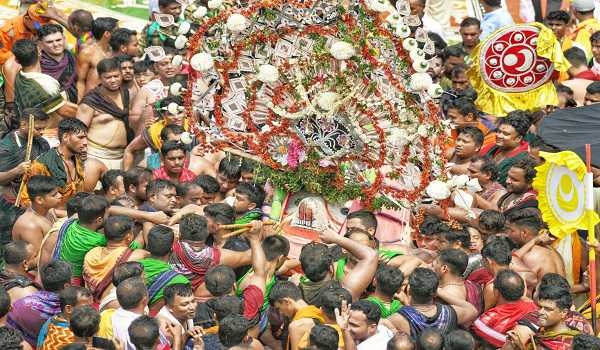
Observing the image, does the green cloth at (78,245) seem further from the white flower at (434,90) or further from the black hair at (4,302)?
the white flower at (434,90)

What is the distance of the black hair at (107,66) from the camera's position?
12.5 meters

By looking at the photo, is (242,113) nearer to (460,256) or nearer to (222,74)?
(222,74)

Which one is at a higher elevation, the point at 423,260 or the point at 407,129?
the point at 407,129

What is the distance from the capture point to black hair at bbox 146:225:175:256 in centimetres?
952

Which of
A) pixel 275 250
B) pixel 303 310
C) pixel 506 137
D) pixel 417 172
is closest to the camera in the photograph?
pixel 303 310

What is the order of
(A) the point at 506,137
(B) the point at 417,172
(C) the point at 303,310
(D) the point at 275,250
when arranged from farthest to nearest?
(A) the point at 506,137
(B) the point at 417,172
(D) the point at 275,250
(C) the point at 303,310

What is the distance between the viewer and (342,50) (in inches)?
391

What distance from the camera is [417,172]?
10.4 meters

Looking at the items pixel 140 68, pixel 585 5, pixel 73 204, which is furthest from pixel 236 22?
pixel 585 5

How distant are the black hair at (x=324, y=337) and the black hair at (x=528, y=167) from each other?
3673 mm

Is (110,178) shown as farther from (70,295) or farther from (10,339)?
(10,339)

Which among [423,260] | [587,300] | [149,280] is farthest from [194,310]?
[587,300]

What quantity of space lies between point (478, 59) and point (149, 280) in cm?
485

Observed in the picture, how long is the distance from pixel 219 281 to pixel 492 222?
8.54ft
